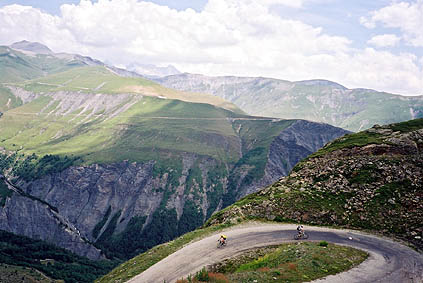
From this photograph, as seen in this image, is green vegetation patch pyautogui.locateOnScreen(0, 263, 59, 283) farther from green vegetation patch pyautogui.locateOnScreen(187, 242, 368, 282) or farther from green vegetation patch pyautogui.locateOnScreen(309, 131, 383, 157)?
green vegetation patch pyautogui.locateOnScreen(309, 131, 383, 157)

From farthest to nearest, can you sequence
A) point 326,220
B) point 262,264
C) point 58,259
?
point 58,259 → point 326,220 → point 262,264

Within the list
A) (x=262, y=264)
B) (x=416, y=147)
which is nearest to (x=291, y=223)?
(x=262, y=264)

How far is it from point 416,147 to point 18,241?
222m

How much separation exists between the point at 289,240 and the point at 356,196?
1674cm

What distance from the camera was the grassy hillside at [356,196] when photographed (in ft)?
143

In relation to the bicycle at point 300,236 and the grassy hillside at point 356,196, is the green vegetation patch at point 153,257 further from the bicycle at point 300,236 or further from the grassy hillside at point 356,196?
the bicycle at point 300,236

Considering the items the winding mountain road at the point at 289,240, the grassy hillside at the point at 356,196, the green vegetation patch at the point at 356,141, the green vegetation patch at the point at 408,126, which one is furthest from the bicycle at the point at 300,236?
the green vegetation patch at the point at 408,126

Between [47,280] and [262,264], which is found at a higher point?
[262,264]

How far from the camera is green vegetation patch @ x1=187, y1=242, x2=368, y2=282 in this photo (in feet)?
85.3

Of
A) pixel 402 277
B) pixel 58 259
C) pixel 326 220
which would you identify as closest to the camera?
pixel 402 277

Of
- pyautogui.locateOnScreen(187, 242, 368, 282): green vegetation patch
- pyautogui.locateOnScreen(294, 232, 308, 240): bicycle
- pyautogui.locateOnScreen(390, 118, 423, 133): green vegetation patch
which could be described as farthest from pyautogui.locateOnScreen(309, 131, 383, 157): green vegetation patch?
pyautogui.locateOnScreen(187, 242, 368, 282): green vegetation patch

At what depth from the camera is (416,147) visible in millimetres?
59719

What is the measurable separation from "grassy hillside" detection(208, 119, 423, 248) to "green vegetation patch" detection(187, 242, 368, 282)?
36.2 ft

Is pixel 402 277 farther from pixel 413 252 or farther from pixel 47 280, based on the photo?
pixel 47 280
